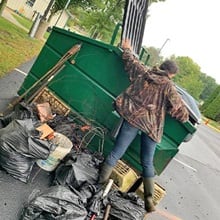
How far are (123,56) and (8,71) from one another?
4338 mm

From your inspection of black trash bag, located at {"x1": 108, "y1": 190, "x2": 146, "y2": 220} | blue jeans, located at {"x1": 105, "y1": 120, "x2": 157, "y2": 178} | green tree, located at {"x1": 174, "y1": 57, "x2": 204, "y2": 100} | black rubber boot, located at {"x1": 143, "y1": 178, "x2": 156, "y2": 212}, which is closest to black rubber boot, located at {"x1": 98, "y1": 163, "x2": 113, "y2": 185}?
blue jeans, located at {"x1": 105, "y1": 120, "x2": 157, "y2": 178}

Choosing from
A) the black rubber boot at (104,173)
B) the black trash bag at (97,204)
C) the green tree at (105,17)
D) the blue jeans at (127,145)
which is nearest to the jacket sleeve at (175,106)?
the blue jeans at (127,145)

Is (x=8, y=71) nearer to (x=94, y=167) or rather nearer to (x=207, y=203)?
(x=94, y=167)

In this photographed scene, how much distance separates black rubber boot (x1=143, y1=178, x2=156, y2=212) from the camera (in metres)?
4.24

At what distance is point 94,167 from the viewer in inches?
165

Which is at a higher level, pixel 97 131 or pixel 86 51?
pixel 86 51

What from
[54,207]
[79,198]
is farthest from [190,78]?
[54,207]

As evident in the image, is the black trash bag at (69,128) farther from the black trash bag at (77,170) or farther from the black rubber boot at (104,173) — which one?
the black rubber boot at (104,173)

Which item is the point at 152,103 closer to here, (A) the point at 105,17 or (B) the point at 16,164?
(B) the point at 16,164

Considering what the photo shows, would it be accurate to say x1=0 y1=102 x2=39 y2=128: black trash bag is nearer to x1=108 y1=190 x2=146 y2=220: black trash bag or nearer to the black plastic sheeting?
the black plastic sheeting

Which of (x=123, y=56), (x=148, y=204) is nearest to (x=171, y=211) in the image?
(x=148, y=204)

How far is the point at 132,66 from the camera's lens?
4.32 metres

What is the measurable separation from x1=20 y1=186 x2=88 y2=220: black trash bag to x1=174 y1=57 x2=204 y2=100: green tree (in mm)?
53534

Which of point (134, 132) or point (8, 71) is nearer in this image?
point (134, 132)
